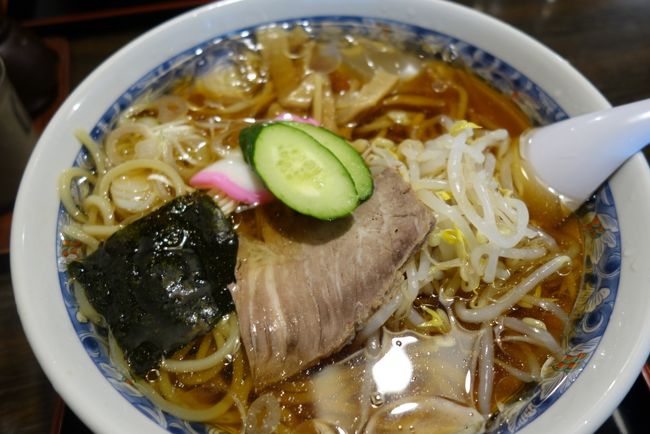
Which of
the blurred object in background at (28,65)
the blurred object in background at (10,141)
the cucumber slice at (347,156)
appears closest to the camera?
the cucumber slice at (347,156)

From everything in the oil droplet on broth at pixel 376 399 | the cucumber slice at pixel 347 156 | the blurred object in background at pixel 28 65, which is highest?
the cucumber slice at pixel 347 156

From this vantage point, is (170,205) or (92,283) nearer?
(92,283)

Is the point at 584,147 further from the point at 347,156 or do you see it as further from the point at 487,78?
the point at 347,156

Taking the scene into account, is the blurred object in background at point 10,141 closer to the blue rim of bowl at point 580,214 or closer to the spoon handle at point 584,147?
the blue rim of bowl at point 580,214

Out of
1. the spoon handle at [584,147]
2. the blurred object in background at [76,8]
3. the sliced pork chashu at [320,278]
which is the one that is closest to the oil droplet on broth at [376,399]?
the sliced pork chashu at [320,278]

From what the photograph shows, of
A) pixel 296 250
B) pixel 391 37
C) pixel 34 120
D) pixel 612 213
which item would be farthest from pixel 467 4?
pixel 34 120

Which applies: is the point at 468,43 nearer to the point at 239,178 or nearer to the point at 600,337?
the point at 239,178

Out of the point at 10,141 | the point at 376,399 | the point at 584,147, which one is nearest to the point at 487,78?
the point at 584,147

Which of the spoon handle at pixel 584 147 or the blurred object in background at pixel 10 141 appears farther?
the blurred object in background at pixel 10 141
